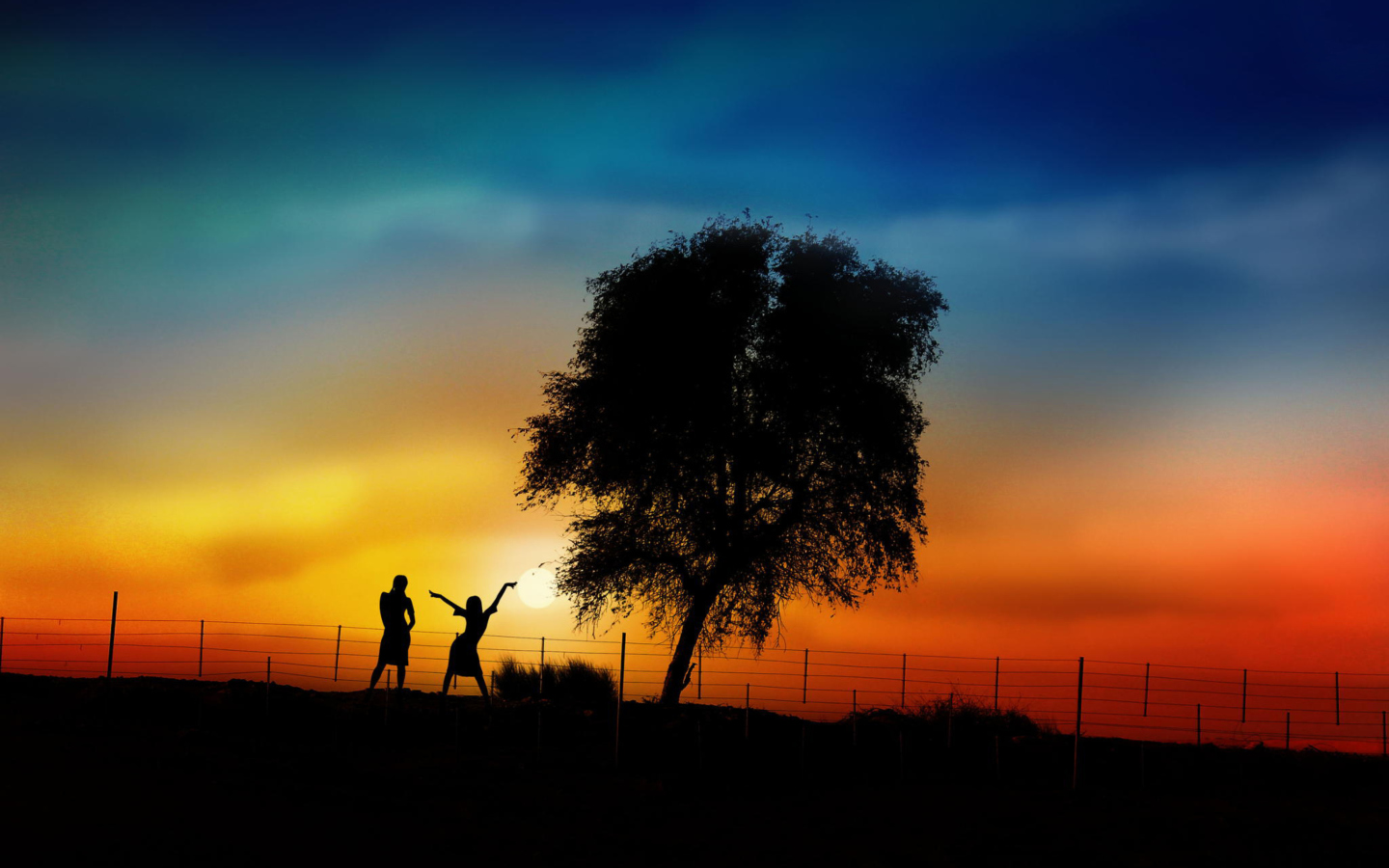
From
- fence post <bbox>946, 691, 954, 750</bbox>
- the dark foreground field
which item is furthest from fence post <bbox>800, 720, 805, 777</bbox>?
fence post <bbox>946, 691, 954, 750</bbox>

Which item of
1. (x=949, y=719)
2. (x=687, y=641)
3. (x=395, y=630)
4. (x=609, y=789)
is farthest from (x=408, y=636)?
(x=949, y=719)

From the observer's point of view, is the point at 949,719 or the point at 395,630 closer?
the point at 395,630

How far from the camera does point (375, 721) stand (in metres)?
19.7

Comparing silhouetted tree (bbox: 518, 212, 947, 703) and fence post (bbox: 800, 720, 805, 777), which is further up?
silhouetted tree (bbox: 518, 212, 947, 703)

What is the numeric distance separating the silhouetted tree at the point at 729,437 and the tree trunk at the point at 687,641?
0.11 ft

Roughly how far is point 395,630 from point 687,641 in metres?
7.86

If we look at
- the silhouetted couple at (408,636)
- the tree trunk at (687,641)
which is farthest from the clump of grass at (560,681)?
the silhouetted couple at (408,636)

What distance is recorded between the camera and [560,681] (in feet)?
85.4

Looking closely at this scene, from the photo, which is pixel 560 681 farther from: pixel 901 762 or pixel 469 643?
pixel 901 762

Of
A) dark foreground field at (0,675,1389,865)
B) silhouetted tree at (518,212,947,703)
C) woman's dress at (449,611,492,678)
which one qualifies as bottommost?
dark foreground field at (0,675,1389,865)

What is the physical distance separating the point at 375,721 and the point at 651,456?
8553mm

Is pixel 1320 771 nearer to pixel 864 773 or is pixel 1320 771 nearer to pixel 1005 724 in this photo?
pixel 1005 724

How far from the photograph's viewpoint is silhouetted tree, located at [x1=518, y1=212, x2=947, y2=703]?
24500mm

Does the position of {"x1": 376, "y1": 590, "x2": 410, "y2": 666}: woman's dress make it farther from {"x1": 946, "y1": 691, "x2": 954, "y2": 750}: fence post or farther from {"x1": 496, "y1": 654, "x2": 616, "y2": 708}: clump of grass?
{"x1": 946, "y1": 691, "x2": 954, "y2": 750}: fence post
